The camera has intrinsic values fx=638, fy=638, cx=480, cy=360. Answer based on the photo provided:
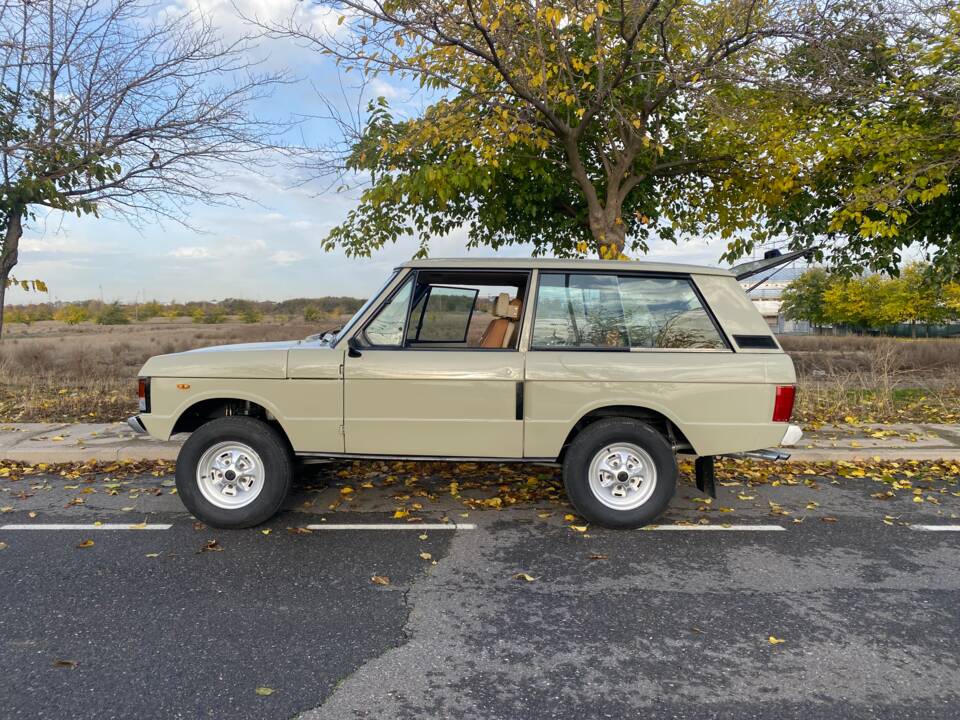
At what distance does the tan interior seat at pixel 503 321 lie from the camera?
5.08m

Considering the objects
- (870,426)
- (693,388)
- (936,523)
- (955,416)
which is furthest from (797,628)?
(955,416)

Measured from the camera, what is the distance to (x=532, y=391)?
4742 mm

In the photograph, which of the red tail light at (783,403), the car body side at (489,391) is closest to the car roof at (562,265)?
the car body side at (489,391)

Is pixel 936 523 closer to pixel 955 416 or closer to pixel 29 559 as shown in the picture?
pixel 955 416

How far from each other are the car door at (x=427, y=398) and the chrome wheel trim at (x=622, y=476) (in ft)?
2.00

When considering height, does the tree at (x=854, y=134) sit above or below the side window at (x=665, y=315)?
above

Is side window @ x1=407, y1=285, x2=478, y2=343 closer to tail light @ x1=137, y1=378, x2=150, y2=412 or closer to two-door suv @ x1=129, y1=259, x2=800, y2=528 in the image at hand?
two-door suv @ x1=129, y1=259, x2=800, y2=528

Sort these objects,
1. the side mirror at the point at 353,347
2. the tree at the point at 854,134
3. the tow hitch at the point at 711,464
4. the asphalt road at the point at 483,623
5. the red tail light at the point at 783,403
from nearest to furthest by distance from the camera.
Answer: the asphalt road at the point at 483,623
the red tail light at the point at 783,403
the side mirror at the point at 353,347
the tow hitch at the point at 711,464
the tree at the point at 854,134

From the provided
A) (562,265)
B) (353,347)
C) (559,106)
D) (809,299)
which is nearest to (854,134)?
(559,106)

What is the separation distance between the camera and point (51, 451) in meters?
6.97

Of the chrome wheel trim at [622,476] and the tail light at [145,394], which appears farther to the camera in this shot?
the tail light at [145,394]

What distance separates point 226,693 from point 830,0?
10622 millimetres

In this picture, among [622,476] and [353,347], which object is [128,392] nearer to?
[353,347]

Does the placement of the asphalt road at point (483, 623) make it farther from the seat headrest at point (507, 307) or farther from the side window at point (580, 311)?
the seat headrest at point (507, 307)
